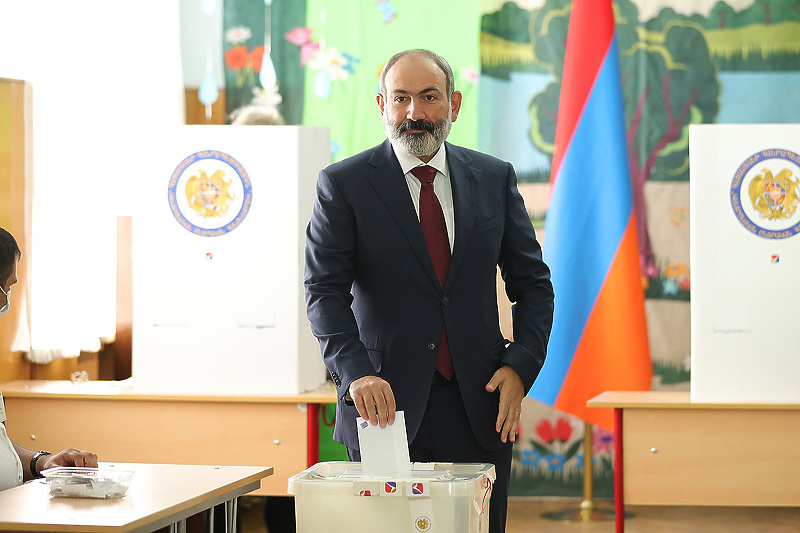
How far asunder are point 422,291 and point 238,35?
2.54 meters

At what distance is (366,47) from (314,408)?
1684 millimetres

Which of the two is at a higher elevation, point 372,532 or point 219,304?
point 219,304

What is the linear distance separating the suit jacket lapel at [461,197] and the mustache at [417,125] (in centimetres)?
11

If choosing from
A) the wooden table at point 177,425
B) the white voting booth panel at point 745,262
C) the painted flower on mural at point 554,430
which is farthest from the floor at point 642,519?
the white voting booth panel at point 745,262

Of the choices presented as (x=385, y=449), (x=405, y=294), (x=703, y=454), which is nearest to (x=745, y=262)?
(x=703, y=454)

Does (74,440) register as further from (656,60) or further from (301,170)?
(656,60)

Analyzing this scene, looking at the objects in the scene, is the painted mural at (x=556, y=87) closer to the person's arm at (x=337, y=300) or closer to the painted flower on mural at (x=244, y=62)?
the painted flower on mural at (x=244, y=62)

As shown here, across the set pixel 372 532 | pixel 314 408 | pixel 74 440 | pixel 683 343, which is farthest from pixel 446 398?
pixel 683 343

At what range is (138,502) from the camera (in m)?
1.53

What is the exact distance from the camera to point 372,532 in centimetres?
140

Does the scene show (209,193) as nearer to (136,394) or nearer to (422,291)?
(136,394)

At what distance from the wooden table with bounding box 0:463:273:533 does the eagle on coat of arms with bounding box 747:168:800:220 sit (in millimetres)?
1784

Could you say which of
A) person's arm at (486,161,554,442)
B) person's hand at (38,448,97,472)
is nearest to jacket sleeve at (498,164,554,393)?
person's arm at (486,161,554,442)

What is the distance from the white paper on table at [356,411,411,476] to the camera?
1.44 m
